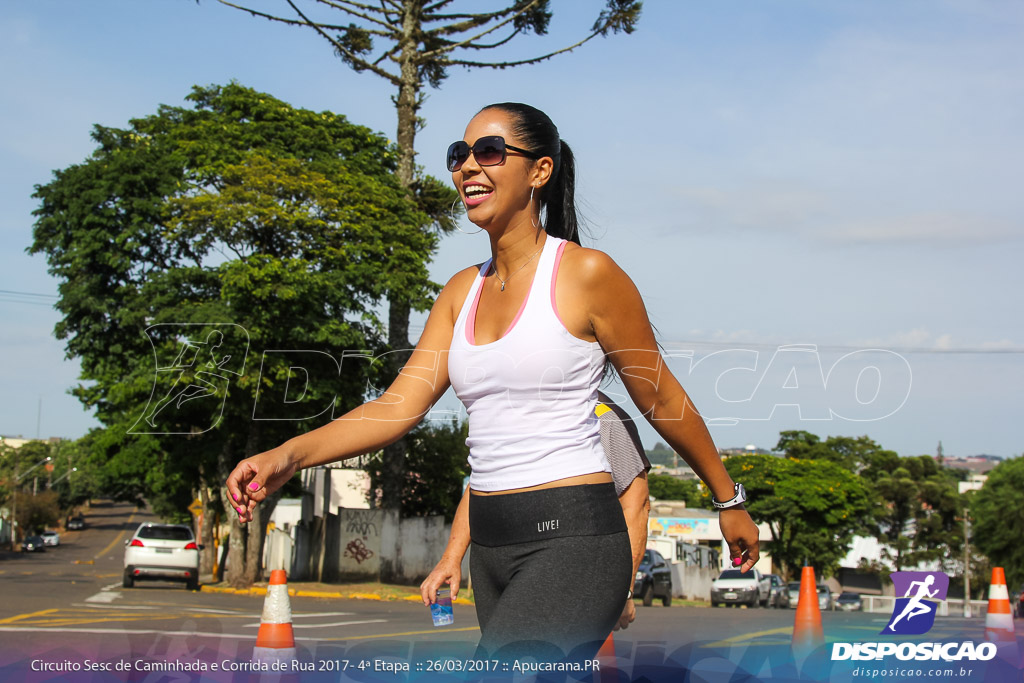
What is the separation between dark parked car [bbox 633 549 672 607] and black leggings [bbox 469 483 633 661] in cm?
2343

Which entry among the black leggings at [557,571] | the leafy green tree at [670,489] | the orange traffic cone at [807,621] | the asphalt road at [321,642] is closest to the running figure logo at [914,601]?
the asphalt road at [321,642]

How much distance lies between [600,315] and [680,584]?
44.9 m

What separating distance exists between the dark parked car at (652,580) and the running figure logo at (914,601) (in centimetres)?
1856

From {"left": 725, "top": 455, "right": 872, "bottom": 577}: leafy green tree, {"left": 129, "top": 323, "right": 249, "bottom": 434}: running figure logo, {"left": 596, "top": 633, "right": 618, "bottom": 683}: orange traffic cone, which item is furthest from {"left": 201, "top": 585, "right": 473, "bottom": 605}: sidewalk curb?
{"left": 725, "top": 455, "right": 872, "bottom": 577}: leafy green tree

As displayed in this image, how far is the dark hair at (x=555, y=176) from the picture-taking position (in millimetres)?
2676

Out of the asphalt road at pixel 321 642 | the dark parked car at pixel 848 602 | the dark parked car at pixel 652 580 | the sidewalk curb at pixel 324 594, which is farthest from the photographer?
Result: the dark parked car at pixel 848 602

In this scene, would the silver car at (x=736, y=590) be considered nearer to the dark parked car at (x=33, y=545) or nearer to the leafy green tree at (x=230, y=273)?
the leafy green tree at (x=230, y=273)

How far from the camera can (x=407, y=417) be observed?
2.76 m

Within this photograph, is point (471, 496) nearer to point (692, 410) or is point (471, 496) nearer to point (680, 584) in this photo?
point (692, 410)

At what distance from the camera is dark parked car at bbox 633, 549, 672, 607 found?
1029 inches

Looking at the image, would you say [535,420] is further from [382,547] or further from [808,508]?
[808,508]

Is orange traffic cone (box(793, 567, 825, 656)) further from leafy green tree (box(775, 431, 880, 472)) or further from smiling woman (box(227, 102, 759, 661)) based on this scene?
leafy green tree (box(775, 431, 880, 472))

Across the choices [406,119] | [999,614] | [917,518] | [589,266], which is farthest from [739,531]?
[917,518]

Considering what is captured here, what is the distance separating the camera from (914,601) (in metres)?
6.72
